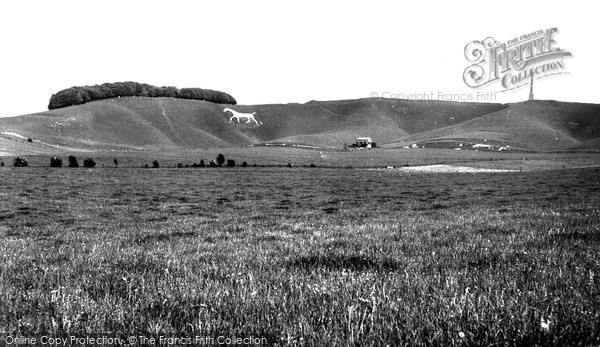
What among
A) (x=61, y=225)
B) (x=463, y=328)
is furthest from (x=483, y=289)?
(x=61, y=225)

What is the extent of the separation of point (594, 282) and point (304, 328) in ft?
12.5

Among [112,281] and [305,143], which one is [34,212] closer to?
[112,281]

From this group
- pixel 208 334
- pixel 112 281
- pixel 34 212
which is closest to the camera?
pixel 208 334

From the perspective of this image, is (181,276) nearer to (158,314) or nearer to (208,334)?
(158,314)

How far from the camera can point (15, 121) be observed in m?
193

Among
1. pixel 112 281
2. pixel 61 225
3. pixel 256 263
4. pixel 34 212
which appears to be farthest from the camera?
pixel 34 212

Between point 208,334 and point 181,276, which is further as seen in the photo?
point 181,276

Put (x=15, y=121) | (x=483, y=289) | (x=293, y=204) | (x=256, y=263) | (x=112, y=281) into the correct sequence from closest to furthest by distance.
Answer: (x=483, y=289)
(x=112, y=281)
(x=256, y=263)
(x=293, y=204)
(x=15, y=121)

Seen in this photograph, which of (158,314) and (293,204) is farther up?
(158,314)

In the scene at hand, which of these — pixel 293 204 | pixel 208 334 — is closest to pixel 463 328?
pixel 208 334

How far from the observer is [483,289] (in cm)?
511

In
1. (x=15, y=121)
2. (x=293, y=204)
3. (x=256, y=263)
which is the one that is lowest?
(x=293, y=204)

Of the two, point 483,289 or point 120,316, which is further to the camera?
point 483,289

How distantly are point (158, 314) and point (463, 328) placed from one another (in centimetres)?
283
